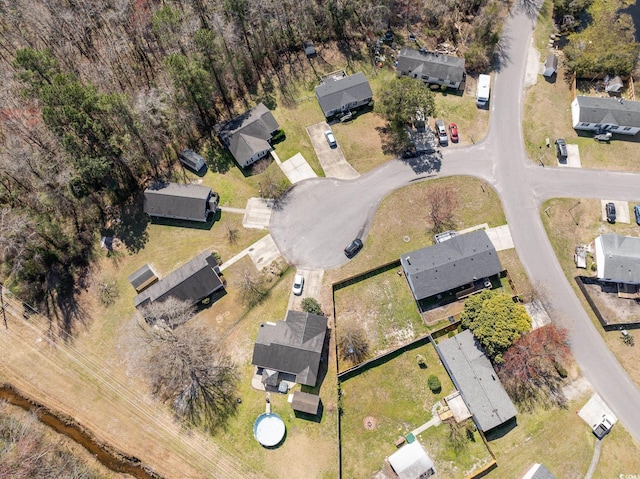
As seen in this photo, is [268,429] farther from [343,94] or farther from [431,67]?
[431,67]

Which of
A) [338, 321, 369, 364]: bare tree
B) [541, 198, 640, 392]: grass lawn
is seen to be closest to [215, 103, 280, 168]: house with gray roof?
[338, 321, 369, 364]: bare tree

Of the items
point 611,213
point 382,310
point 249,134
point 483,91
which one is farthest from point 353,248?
point 611,213

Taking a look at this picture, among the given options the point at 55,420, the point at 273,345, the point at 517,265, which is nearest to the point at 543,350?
the point at 517,265

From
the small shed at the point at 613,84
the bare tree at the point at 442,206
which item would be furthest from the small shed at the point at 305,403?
the small shed at the point at 613,84

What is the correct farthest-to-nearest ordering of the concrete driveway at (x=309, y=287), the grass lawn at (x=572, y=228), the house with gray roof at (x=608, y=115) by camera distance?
the house with gray roof at (x=608, y=115) → the grass lawn at (x=572, y=228) → the concrete driveway at (x=309, y=287)

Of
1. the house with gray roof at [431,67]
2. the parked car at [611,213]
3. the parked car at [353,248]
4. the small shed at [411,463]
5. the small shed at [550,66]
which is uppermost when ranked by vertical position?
the house with gray roof at [431,67]

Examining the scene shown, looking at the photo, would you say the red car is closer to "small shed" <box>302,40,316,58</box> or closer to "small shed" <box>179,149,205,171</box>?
"small shed" <box>302,40,316,58</box>

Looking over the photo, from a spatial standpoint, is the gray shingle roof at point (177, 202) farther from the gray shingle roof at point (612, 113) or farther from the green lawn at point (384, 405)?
the gray shingle roof at point (612, 113)

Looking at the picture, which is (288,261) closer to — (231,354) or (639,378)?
(231,354)
